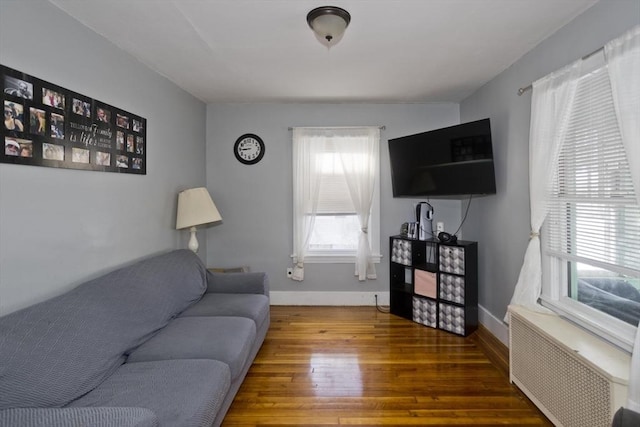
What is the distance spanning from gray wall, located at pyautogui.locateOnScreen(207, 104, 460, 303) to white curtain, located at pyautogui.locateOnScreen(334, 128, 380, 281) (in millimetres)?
159

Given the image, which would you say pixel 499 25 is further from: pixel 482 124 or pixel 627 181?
pixel 627 181

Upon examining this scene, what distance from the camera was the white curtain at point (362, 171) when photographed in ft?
12.3

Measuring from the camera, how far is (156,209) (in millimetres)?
2844

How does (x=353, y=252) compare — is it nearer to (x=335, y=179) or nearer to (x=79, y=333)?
(x=335, y=179)

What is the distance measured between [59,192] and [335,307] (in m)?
3.00

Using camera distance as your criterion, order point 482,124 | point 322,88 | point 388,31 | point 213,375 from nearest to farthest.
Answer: point 213,375 < point 388,31 < point 482,124 < point 322,88

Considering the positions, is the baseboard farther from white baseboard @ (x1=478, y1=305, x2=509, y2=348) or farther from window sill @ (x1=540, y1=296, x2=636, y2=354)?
window sill @ (x1=540, y1=296, x2=636, y2=354)

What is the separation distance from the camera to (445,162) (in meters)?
3.13

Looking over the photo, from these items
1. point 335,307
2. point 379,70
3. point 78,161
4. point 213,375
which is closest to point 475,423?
point 213,375

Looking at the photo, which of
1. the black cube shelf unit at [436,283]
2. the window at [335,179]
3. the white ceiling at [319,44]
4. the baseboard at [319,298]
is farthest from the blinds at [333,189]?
the baseboard at [319,298]

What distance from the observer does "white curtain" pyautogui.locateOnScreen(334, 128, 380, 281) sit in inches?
148

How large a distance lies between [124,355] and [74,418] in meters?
0.79

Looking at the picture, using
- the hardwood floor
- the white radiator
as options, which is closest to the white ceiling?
the white radiator

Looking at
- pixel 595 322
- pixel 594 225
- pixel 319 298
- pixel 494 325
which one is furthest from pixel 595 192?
pixel 319 298
